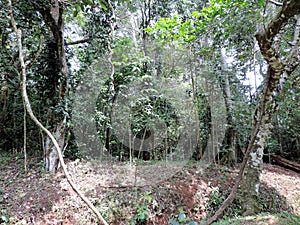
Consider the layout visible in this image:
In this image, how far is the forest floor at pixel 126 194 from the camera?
11.4 ft

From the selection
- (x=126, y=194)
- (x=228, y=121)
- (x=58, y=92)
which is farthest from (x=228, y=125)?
(x=58, y=92)

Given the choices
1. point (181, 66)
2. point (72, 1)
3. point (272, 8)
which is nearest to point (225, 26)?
point (272, 8)

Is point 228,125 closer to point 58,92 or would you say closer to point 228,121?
point 228,121

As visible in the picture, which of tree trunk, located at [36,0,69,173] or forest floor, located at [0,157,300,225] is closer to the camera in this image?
forest floor, located at [0,157,300,225]

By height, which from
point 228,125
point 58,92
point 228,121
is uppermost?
point 58,92

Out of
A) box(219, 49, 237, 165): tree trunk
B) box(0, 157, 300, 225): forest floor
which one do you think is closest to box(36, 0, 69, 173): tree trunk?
box(0, 157, 300, 225): forest floor

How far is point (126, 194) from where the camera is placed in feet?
13.4

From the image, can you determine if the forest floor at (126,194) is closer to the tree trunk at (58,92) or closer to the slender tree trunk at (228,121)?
the tree trunk at (58,92)

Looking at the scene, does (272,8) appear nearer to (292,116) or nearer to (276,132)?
(292,116)

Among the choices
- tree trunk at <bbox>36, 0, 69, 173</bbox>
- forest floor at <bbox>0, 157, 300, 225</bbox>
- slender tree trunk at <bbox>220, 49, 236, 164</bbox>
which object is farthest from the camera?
slender tree trunk at <bbox>220, 49, 236, 164</bbox>

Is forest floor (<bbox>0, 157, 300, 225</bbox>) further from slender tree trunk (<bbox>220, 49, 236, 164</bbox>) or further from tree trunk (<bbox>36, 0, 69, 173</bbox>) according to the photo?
slender tree trunk (<bbox>220, 49, 236, 164</bbox>)

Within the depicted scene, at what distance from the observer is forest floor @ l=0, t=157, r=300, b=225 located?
137 inches

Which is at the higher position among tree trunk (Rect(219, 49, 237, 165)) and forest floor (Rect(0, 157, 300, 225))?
tree trunk (Rect(219, 49, 237, 165))

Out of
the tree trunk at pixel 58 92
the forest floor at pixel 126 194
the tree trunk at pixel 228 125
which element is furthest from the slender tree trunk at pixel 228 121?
the tree trunk at pixel 58 92
